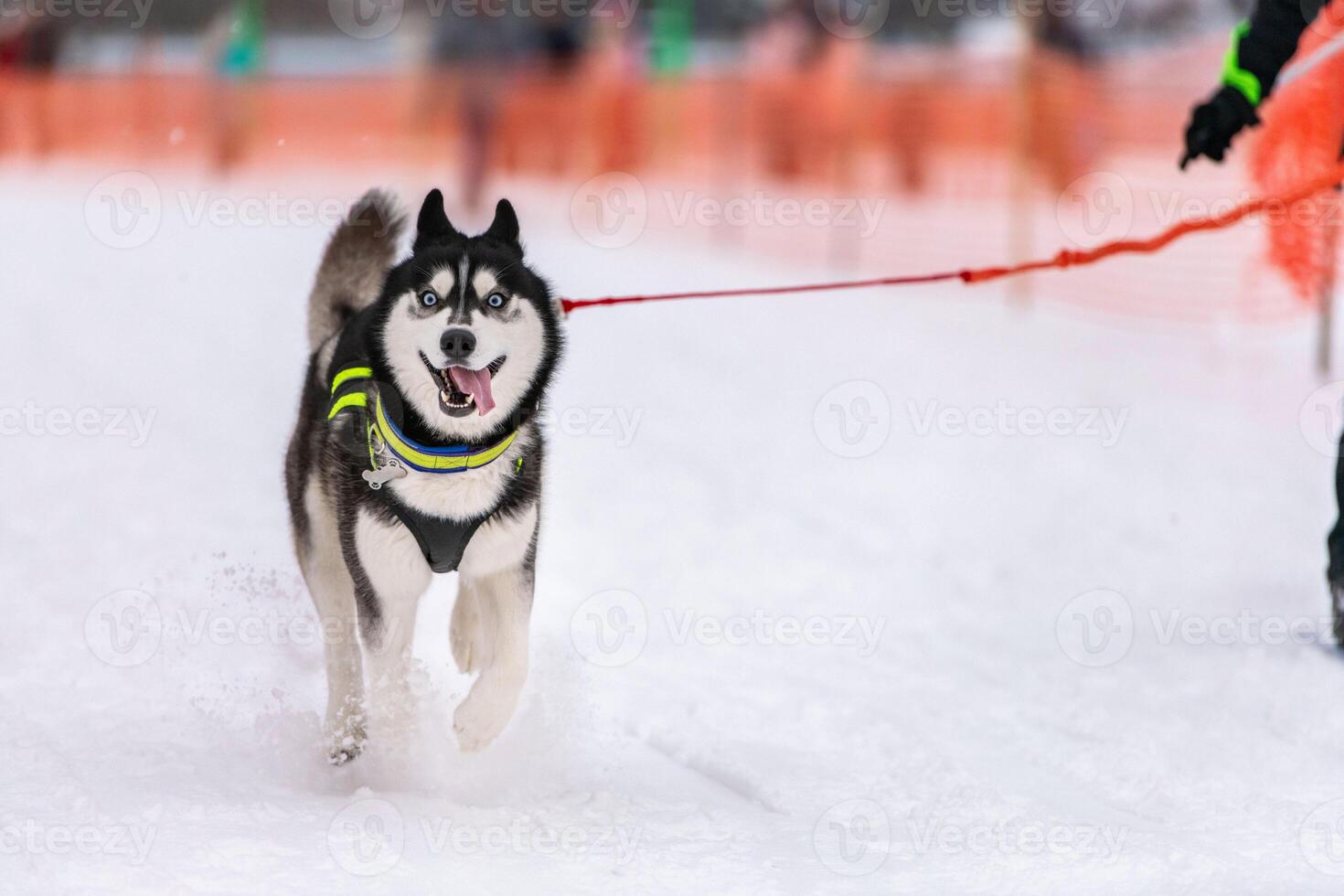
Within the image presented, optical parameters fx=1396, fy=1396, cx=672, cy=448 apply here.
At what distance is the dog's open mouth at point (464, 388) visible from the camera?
2787mm

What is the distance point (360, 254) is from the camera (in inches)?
141

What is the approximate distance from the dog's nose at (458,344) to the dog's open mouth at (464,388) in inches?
2.7

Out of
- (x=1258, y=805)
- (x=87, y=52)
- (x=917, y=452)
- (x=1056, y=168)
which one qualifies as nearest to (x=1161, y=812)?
(x=1258, y=805)

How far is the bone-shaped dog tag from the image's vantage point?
2.90 metres

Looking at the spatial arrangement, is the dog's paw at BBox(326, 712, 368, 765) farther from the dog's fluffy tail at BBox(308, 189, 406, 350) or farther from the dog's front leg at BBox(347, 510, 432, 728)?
the dog's fluffy tail at BBox(308, 189, 406, 350)

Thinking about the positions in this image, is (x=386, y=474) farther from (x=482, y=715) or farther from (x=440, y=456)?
(x=482, y=715)

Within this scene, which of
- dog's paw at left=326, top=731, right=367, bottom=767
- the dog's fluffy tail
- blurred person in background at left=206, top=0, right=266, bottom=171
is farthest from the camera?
blurred person in background at left=206, top=0, right=266, bottom=171

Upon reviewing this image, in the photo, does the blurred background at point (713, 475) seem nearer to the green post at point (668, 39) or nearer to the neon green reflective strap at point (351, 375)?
the green post at point (668, 39)

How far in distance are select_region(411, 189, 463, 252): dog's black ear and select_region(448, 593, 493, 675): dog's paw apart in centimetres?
90

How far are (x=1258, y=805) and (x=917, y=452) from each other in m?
3.46

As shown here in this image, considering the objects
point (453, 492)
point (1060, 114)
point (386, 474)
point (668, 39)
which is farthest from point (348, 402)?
point (668, 39)

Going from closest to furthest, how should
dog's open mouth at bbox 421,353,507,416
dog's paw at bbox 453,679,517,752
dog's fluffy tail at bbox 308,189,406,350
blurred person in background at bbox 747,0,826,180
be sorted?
dog's open mouth at bbox 421,353,507,416, dog's paw at bbox 453,679,517,752, dog's fluffy tail at bbox 308,189,406,350, blurred person in background at bbox 747,0,826,180

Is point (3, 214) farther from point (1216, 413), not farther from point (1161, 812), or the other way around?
point (1161, 812)

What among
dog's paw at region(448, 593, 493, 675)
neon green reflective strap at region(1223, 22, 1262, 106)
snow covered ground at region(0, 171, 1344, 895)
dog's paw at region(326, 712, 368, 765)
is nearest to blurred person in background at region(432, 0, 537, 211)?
snow covered ground at region(0, 171, 1344, 895)
